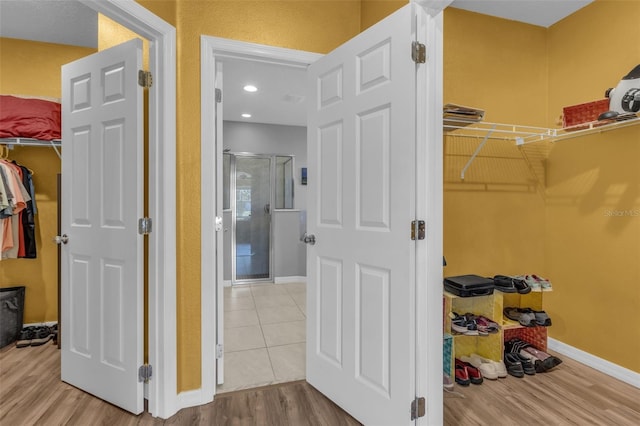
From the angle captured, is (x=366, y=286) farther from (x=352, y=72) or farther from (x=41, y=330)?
(x=41, y=330)

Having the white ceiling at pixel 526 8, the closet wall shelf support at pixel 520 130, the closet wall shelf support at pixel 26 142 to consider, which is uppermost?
the white ceiling at pixel 526 8

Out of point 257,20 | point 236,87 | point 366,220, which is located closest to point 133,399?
point 366,220

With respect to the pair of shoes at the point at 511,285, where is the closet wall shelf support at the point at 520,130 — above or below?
above

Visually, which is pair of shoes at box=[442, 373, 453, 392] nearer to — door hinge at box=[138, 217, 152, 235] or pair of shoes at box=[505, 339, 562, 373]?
pair of shoes at box=[505, 339, 562, 373]

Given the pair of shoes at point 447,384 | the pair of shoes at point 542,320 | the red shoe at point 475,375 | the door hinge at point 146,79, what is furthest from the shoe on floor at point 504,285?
the door hinge at point 146,79

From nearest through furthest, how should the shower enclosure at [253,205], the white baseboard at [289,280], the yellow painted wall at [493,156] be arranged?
the yellow painted wall at [493,156] → the shower enclosure at [253,205] → the white baseboard at [289,280]

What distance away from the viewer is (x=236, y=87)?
352 cm

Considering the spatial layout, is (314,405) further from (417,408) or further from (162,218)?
(162,218)

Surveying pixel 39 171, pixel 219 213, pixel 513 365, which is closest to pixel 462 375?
pixel 513 365

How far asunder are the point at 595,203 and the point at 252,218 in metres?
3.99

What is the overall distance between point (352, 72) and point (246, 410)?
77.1 inches

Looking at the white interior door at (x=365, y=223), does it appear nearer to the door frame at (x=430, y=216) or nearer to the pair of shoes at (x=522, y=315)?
the door frame at (x=430, y=216)

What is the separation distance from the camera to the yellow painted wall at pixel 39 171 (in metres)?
2.96

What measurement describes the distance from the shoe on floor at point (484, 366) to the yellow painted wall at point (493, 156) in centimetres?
60
